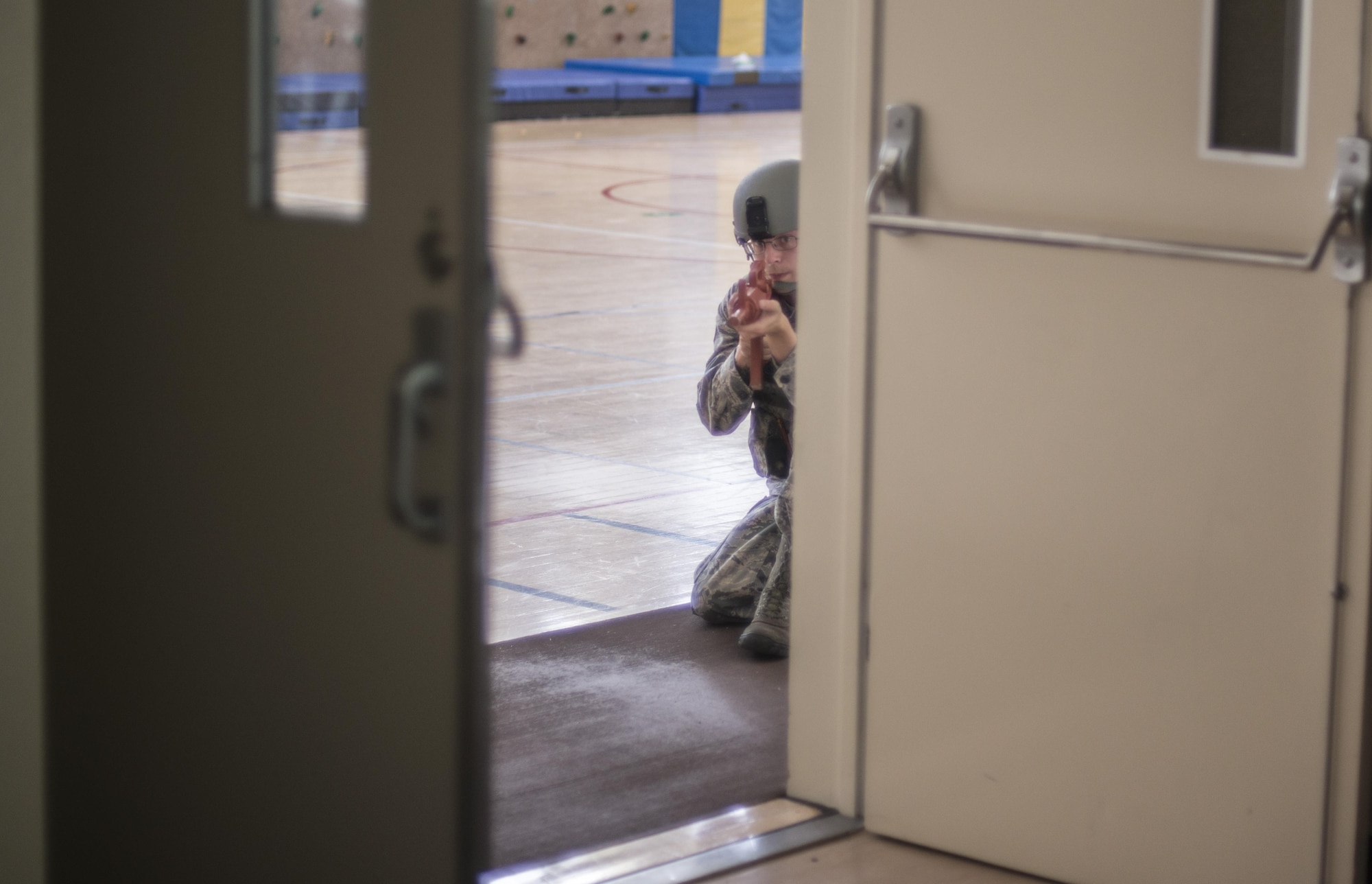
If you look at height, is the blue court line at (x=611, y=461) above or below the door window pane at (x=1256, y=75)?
below

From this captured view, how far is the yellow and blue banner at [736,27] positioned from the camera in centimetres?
1867

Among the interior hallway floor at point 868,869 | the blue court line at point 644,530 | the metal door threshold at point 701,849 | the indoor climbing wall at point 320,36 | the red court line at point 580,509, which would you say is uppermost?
the indoor climbing wall at point 320,36

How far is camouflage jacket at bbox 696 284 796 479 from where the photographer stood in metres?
3.30

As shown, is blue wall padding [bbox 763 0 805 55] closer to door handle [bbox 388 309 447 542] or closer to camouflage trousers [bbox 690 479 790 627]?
camouflage trousers [bbox 690 479 790 627]

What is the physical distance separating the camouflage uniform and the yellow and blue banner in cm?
1576

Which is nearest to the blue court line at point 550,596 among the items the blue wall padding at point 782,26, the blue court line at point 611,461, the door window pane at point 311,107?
the blue court line at point 611,461

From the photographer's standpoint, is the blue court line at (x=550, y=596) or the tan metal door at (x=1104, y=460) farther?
the blue court line at (x=550, y=596)

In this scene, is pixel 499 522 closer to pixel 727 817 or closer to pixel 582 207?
pixel 727 817

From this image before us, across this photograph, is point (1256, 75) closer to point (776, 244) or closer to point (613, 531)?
point (776, 244)

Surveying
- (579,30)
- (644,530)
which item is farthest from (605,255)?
(579,30)

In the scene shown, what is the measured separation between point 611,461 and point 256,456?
3.30 m

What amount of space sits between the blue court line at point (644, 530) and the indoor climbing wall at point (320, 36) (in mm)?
2538

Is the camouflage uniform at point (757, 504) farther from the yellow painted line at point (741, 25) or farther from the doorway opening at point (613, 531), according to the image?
the yellow painted line at point (741, 25)

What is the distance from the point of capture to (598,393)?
18.9 ft
